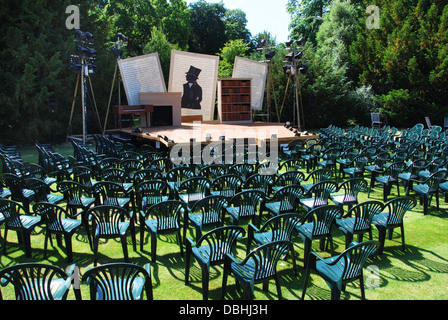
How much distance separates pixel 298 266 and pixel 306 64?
20491mm

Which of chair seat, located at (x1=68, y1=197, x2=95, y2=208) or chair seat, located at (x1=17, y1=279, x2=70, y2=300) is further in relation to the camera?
chair seat, located at (x1=68, y1=197, x2=95, y2=208)

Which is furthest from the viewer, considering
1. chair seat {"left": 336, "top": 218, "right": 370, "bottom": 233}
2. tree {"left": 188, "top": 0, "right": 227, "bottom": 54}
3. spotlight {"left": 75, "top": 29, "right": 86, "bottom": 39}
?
tree {"left": 188, "top": 0, "right": 227, "bottom": 54}

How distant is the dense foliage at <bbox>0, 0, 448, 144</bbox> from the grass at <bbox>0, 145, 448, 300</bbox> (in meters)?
12.8

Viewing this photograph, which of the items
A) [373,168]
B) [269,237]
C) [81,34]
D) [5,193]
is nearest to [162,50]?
[81,34]

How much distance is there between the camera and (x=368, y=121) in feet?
81.1

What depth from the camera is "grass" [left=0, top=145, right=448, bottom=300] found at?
4.03 m

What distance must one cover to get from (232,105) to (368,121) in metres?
11.7

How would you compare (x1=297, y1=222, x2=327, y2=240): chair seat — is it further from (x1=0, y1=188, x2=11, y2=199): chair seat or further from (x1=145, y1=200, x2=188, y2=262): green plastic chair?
(x1=0, y1=188, x2=11, y2=199): chair seat

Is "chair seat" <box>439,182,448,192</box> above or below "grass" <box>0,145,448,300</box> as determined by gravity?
above

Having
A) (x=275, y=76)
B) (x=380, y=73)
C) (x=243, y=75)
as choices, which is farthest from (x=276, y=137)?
(x=380, y=73)

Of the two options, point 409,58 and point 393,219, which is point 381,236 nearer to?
point 393,219

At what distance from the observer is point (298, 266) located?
4.68 metres

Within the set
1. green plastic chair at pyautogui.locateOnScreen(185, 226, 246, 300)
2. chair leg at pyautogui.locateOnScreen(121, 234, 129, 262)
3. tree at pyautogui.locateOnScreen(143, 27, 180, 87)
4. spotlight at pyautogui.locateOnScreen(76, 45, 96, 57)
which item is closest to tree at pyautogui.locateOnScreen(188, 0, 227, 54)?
tree at pyautogui.locateOnScreen(143, 27, 180, 87)

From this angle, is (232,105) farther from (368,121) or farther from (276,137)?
(368,121)
